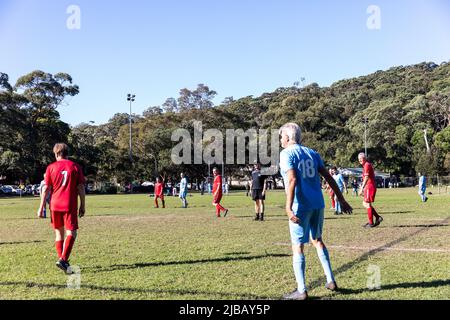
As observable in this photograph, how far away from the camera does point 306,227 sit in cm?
596

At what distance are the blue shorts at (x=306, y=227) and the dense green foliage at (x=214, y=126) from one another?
54452mm

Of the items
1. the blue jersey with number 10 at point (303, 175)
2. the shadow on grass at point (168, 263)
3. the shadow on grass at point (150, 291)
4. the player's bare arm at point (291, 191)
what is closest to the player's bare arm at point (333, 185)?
the blue jersey with number 10 at point (303, 175)

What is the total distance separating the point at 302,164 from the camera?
5.93 m

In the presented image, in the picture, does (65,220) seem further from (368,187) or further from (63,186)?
(368,187)

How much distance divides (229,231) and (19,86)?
56.9 m

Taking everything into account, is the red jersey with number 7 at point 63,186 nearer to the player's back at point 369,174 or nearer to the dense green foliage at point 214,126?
the player's back at point 369,174

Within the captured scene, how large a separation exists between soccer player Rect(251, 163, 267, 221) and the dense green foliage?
1762 inches

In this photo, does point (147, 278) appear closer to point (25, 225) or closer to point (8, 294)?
point (8, 294)

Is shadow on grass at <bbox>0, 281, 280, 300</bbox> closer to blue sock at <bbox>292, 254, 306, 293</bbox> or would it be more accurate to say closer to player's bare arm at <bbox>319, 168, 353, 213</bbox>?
blue sock at <bbox>292, 254, 306, 293</bbox>

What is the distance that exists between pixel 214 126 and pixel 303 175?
7135 cm

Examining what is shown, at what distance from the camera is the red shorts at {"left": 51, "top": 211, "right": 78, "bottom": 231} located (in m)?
7.61

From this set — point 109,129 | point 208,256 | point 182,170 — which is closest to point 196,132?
point 182,170

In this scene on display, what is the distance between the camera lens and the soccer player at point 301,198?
19.1ft

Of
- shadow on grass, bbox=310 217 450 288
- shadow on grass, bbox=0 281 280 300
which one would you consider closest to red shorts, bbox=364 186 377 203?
shadow on grass, bbox=310 217 450 288
